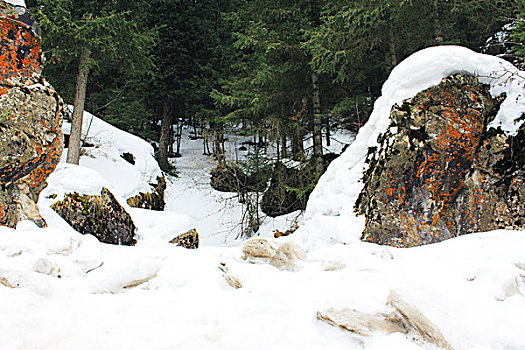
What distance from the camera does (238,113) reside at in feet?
36.9

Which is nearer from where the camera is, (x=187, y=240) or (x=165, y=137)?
(x=187, y=240)

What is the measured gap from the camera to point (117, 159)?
33.6 ft

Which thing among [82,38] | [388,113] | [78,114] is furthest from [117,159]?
[388,113]

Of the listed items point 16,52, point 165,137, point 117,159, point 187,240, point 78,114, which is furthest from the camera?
point 165,137

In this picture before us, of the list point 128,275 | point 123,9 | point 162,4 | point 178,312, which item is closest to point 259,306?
point 178,312

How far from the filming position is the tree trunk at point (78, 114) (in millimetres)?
8773

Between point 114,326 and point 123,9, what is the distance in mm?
12746

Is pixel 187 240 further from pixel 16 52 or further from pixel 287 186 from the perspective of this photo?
pixel 16 52

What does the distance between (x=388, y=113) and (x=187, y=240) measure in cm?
508

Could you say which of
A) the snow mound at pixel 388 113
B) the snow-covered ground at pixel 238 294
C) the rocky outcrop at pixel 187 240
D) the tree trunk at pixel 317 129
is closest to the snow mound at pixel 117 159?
the rocky outcrop at pixel 187 240

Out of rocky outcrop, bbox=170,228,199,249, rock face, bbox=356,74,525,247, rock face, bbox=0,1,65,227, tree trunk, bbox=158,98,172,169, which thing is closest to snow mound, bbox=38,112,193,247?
rocky outcrop, bbox=170,228,199,249

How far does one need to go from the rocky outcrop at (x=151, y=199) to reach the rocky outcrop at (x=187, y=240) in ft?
9.30

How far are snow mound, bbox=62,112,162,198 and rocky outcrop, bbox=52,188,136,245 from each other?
3.23 metres

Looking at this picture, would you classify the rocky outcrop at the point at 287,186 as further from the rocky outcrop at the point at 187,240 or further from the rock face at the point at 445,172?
the rock face at the point at 445,172
